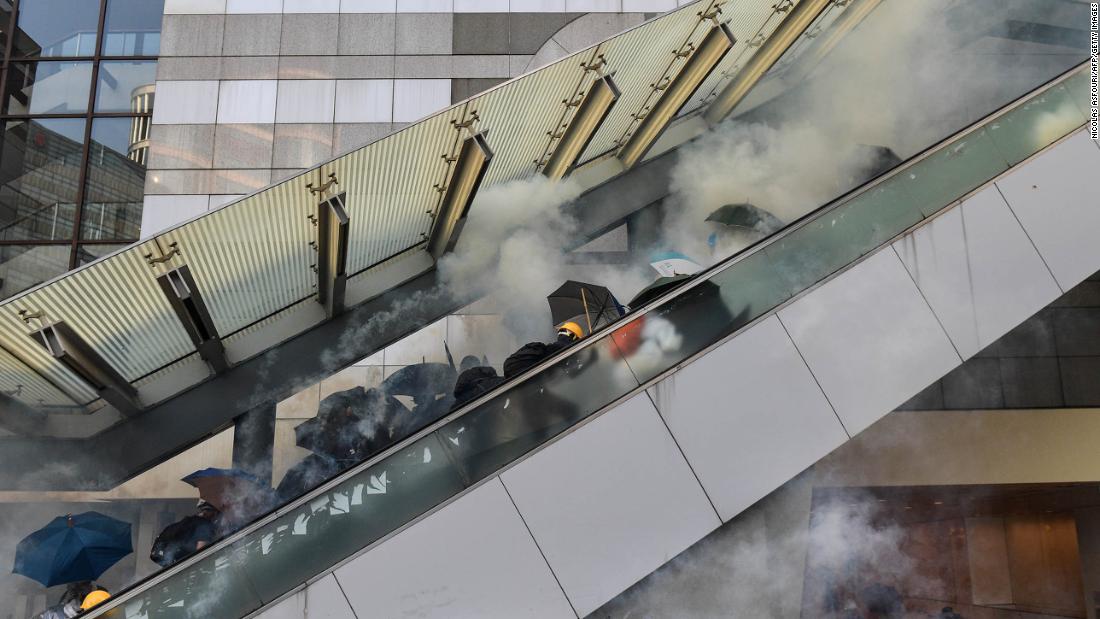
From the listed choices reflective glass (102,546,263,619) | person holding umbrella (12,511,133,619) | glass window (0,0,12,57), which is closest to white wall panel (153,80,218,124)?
glass window (0,0,12,57)

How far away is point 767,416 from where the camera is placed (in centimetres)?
470

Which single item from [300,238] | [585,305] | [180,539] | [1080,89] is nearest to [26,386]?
[180,539]

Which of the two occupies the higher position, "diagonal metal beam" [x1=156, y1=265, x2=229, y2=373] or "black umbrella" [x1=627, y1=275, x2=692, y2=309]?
"diagonal metal beam" [x1=156, y1=265, x2=229, y2=373]

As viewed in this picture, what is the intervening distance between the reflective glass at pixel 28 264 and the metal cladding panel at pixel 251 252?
438cm

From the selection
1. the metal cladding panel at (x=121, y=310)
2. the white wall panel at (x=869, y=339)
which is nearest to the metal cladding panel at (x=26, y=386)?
the metal cladding panel at (x=121, y=310)

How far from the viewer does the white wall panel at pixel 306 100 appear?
8805 millimetres

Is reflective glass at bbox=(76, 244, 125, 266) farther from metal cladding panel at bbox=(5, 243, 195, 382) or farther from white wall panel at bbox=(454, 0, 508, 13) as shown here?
white wall panel at bbox=(454, 0, 508, 13)

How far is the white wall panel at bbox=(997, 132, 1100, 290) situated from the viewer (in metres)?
5.40

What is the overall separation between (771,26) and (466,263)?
302 centimetres

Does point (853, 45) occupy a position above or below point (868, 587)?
above

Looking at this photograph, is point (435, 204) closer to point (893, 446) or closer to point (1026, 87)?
point (893, 446)

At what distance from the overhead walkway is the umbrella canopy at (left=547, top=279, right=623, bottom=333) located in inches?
40.8

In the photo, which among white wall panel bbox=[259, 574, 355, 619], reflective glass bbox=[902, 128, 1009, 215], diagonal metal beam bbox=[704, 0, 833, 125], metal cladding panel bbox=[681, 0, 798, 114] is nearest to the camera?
white wall panel bbox=[259, 574, 355, 619]

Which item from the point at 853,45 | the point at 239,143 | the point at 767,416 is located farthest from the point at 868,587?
the point at 239,143
